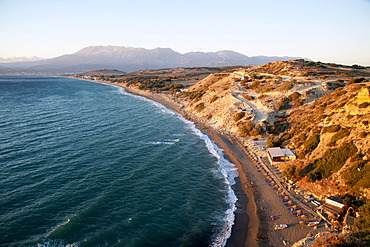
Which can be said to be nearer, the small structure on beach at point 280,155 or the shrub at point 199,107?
the small structure on beach at point 280,155

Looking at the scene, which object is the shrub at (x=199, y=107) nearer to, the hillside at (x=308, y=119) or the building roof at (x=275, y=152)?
the hillside at (x=308, y=119)

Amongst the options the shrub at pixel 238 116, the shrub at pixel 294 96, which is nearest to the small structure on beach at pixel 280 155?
the shrub at pixel 238 116

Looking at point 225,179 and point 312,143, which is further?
point 312,143

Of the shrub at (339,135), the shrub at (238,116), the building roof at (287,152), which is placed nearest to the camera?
the shrub at (339,135)

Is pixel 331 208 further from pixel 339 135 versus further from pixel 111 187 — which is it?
pixel 111 187

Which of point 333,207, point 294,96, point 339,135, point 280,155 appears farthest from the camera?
point 294,96

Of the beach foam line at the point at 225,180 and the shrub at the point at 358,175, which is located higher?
the shrub at the point at 358,175

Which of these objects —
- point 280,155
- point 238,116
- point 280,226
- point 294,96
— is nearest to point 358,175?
point 280,155
